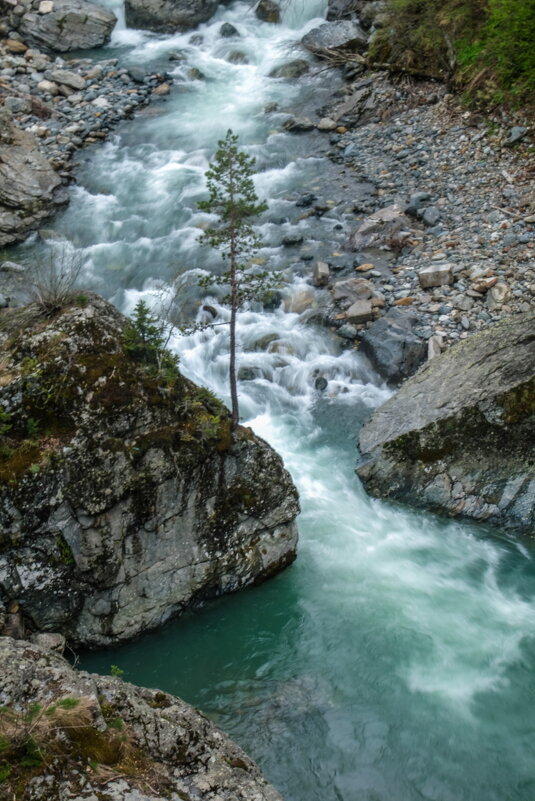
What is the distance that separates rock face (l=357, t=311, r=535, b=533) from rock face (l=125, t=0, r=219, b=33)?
27104 mm

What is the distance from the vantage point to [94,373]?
8852 millimetres

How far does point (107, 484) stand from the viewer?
28.8 feet

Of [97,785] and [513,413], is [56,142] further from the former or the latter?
[97,785]

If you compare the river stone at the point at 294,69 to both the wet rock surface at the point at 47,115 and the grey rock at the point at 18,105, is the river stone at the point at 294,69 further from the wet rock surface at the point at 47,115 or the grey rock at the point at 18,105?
the grey rock at the point at 18,105

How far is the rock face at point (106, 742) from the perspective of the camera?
555 centimetres

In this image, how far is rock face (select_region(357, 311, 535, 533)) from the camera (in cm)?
1138

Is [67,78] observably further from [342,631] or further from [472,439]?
[342,631]

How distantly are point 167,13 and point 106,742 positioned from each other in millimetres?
34271

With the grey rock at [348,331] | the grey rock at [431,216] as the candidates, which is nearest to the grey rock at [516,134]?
the grey rock at [431,216]

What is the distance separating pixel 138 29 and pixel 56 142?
1232 centimetres

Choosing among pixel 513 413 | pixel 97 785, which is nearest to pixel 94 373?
pixel 97 785

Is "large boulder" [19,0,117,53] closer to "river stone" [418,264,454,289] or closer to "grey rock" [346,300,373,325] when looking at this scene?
"grey rock" [346,300,373,325]

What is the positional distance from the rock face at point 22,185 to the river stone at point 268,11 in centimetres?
1576

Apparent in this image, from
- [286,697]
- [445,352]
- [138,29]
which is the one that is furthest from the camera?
[138,29]
